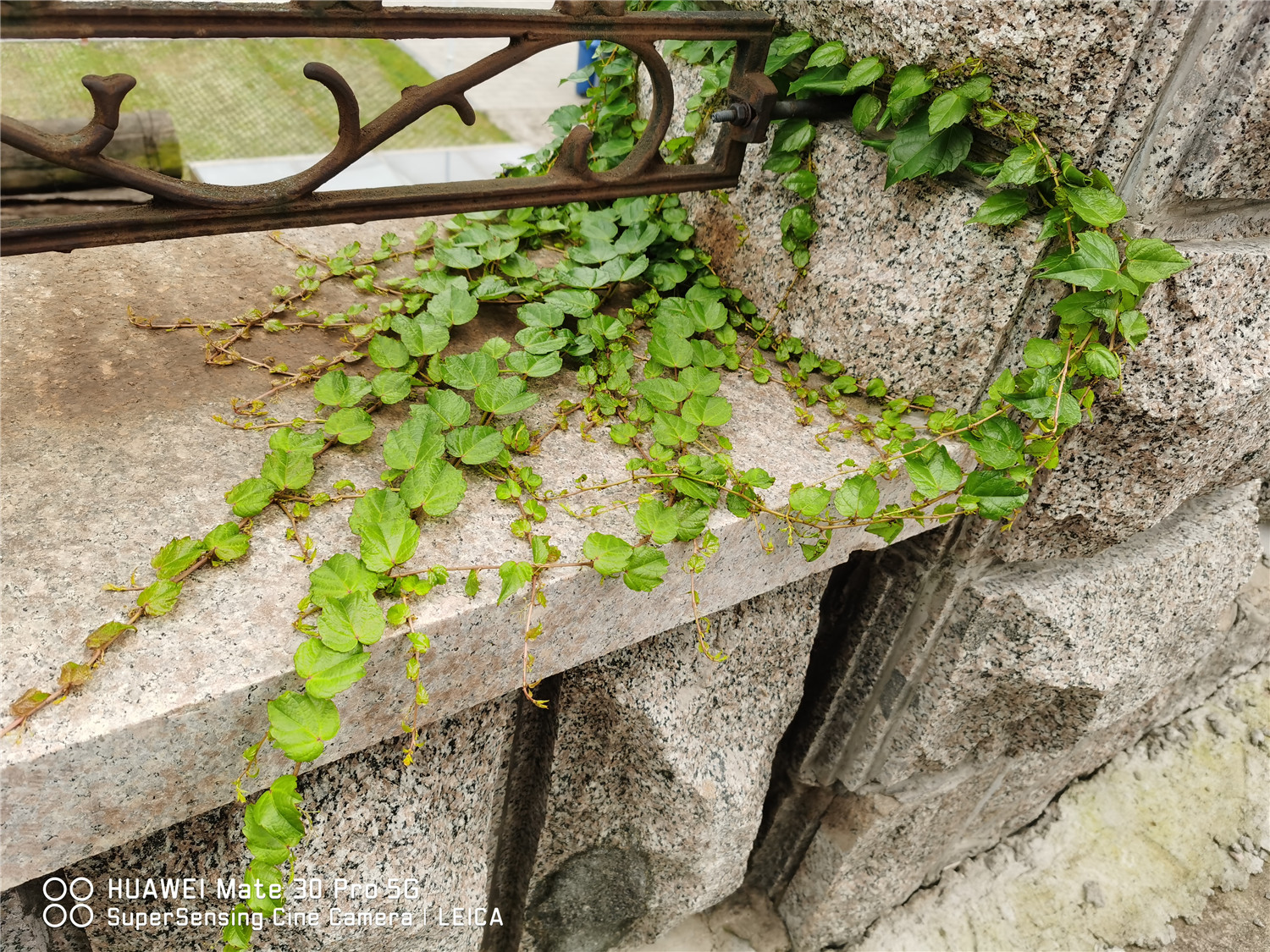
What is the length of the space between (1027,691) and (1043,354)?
0.70 m

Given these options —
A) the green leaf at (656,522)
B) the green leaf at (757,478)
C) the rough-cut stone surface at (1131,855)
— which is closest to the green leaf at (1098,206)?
the green leaf at (757,478)

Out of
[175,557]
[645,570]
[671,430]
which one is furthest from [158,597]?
[671,430]

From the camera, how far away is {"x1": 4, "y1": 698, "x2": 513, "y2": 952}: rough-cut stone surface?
38.8 inches

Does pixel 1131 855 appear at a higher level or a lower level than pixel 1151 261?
lower

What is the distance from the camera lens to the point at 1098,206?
3.32ft

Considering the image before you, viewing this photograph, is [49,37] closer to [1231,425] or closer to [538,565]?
[538,565]

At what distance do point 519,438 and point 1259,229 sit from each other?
44.9 inches

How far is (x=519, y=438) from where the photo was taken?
112 cm

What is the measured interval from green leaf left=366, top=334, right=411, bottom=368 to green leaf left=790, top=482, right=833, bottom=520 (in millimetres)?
575

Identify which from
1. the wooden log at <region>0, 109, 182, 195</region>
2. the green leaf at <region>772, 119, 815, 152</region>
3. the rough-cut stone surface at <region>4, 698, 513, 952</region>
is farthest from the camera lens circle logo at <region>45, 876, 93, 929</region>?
the wooden log at <region>0, 109, 182, 195</region>

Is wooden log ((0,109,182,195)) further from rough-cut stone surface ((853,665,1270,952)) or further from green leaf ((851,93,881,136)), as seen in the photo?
rough-cut stone surface ((853,665,1270,952))

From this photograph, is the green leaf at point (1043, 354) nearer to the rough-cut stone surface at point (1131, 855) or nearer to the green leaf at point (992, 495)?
the green leaf at point (992, 495)

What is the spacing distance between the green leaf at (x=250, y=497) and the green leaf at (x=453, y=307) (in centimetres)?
41

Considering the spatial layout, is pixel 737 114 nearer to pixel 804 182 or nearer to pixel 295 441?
pixel 804 182
